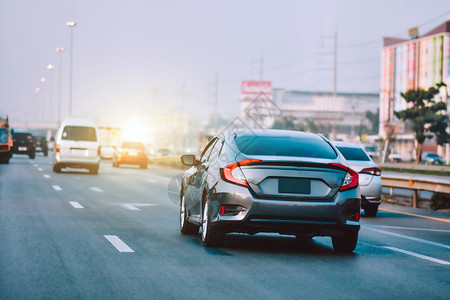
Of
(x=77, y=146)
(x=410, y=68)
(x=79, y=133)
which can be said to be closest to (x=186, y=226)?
(x=77, y=146)

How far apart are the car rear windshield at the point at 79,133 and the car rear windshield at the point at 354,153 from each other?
16.9 m

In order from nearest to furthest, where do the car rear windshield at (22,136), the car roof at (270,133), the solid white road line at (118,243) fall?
the solid white road line at (118,243) < the car roof at (270,133) < the car rear windshield at (22,136)

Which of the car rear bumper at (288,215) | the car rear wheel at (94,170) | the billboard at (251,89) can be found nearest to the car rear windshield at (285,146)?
the car rear bumper at (288,215)

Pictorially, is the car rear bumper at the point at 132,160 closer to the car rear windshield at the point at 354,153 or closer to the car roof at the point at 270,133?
the car rear windshield at the point at 354,153

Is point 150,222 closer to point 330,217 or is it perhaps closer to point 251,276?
point 330,217

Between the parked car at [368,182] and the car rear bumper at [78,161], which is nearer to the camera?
the parked car at [368,182]

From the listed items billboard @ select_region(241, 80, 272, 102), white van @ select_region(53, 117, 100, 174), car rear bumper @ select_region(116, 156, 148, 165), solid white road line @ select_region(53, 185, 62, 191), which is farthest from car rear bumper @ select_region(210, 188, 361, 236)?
billboard @ select_region(241, 80, 272, 102)

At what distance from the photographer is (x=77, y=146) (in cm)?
3241

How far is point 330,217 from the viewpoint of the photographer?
938 cm

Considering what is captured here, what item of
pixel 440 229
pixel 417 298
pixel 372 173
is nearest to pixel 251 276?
pixel 417 298

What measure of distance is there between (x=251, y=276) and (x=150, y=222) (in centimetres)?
575

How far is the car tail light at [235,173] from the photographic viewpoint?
9.48 metres

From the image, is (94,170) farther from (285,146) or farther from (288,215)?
(288,215)

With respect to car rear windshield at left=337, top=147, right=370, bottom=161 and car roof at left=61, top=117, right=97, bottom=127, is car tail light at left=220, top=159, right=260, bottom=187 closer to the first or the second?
car rear windshield at left=337, top=147, right=370, bottom=161
